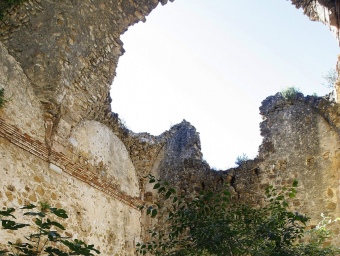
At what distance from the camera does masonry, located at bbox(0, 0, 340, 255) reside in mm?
5820

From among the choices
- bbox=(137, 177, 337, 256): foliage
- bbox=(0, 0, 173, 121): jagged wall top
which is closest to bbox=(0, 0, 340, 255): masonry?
bbox=(0, 0, 173, 121): jagged wall top

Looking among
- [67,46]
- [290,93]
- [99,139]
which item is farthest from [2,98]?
[290,93]

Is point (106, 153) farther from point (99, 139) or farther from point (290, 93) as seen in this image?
point (290, 93)

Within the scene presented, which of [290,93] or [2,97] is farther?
[290,93]

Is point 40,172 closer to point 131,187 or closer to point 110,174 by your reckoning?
point 110,174

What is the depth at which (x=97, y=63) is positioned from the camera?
→ 714cm

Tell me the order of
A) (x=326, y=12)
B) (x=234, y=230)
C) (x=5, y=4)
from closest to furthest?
(x=234, y=230)
(x=5, y=4)
(x=326, y=12)

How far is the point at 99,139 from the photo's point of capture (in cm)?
770

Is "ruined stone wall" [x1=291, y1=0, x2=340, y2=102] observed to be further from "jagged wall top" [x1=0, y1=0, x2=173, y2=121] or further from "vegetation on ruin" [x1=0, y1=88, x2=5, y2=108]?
"vegetation on ruin" [x1=0, y1=88, x2=5, y2=108]

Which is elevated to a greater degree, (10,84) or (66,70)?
(66,70)

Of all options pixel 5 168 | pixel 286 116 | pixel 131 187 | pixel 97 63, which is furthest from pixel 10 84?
pixel 286 116

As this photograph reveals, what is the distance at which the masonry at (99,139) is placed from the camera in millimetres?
5820

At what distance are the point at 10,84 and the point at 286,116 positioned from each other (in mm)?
6163

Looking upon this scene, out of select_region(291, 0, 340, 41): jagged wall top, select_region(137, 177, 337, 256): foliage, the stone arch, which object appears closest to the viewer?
select_region(137, 177, 337, 256): foliage
